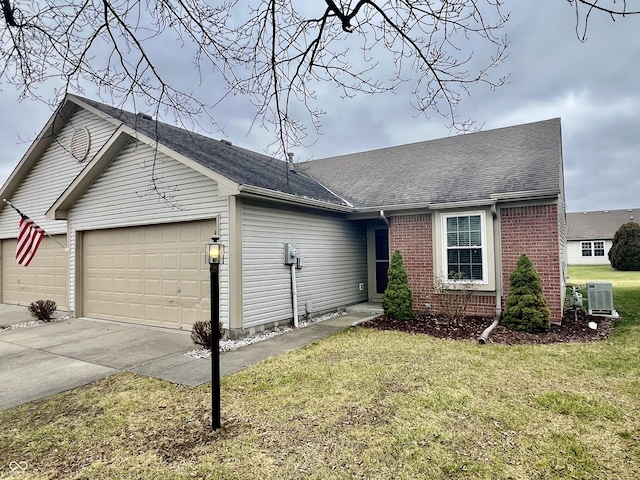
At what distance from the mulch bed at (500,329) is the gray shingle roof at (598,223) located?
29.6m

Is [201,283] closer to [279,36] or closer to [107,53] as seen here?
[107,53]

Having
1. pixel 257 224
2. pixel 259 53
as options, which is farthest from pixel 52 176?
pixel 259 53

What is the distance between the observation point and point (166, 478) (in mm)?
2795

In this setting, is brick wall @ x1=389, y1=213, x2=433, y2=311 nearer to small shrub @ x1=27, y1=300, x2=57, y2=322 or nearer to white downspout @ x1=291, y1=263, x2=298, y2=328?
white downspout @ x1=291, y1=263, x2=298, y2=328

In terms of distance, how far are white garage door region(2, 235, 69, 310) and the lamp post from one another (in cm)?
889

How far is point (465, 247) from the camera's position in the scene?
875 centimetres

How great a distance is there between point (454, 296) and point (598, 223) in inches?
1361

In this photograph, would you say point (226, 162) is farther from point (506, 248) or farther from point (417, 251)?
point (506, 248)

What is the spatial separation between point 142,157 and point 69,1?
5448 mm

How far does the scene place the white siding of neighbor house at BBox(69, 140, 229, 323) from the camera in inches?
292

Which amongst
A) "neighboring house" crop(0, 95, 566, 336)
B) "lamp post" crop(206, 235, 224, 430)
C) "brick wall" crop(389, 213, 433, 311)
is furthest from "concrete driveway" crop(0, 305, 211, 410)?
"brick wall" crop(389, 213, 433, 311)

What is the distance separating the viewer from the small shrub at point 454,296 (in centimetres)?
810

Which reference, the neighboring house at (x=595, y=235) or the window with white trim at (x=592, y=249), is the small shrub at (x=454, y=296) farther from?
the window with white trim at (x=592, y=249)

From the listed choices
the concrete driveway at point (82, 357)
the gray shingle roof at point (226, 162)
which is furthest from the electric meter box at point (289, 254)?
the concrete driveway at point (82, 357)
